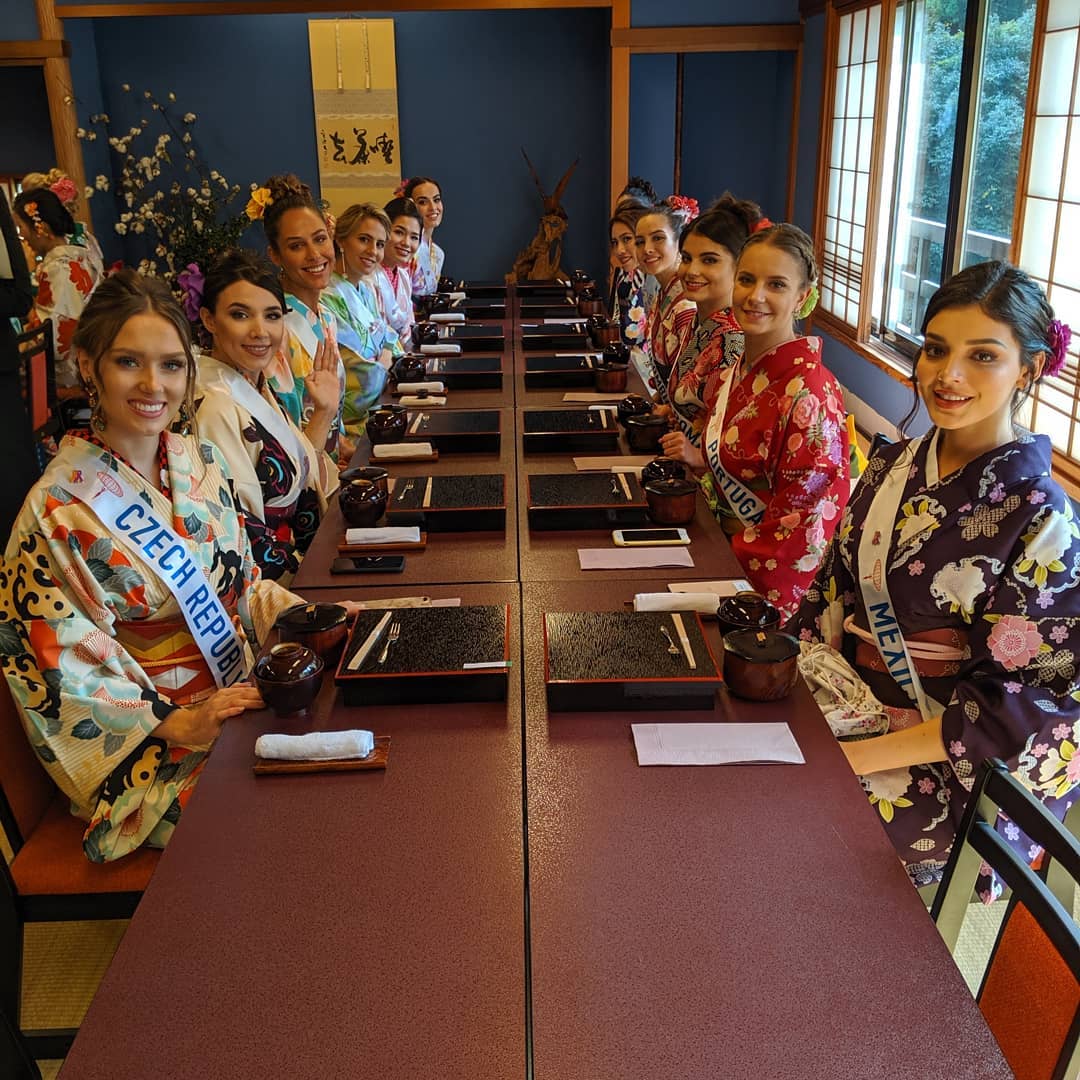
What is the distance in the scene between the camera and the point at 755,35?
7.19m

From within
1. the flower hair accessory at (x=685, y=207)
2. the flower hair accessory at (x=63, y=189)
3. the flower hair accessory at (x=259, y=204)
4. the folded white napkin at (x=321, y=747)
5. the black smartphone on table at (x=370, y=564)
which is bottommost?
the folded white napkin at (x=321, y=747)

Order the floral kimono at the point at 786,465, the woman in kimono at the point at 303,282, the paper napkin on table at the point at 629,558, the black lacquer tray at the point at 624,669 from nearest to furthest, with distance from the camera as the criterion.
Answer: the black lacquer tray at the point at 624,669, the paper napkin on table at the point at 629,558, the floral kimono at the point at 786,465, the woman in kimono at the point at 303,282

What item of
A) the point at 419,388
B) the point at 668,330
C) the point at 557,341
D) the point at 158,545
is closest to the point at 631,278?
the point at 557,341

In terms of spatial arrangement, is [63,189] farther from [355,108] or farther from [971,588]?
[971,588]

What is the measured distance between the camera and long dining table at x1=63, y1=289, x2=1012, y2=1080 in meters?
1.02

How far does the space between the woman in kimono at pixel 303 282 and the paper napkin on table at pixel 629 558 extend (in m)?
1.40

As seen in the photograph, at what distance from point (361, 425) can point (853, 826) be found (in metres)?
3.18

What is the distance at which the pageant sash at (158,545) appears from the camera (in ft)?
6.06

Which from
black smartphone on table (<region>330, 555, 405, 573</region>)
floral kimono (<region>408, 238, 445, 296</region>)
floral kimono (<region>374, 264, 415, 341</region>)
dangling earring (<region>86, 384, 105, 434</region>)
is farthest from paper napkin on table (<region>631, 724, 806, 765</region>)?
floral kimono (<region>408, 238, 445, 296</region>)

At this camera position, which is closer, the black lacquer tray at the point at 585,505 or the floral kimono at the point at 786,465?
the black lacquer tray at the point at 585,505

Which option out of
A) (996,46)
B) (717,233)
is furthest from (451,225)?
(717,233)

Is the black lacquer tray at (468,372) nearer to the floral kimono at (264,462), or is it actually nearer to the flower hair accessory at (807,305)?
the floral kimono at (264,462)

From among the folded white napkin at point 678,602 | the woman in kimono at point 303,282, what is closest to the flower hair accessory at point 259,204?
the woman in kimono at point 303,282

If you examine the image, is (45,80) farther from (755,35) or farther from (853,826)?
(853,826)
